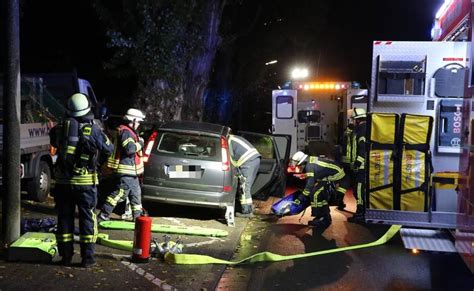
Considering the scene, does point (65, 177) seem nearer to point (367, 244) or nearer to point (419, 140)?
point (367, 244)

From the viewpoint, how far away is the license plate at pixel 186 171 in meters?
8.66

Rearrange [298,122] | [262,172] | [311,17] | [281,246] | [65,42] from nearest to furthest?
[281,246], [262,172], [298,122], [65,42], [311,17]

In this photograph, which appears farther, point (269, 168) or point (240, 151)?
point (269, 168)

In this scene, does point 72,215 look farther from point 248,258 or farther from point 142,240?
point 248,258

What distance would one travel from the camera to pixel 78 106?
19.8 ft

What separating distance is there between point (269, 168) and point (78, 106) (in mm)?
5090

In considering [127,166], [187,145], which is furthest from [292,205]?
[127,166]

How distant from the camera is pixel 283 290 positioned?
19.1 ft

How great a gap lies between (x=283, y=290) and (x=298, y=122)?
1193 centimetres

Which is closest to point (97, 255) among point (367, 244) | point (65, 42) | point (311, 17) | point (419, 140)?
point (367, 244)

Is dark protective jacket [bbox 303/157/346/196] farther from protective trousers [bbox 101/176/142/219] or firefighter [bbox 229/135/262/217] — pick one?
protective trousers [bbox 101/176/142/219]

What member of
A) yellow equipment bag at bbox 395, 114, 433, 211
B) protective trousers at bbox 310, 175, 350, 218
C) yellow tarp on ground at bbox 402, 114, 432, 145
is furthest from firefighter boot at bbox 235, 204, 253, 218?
yellow tarp on ground at bbox 402, 114, 432, 145

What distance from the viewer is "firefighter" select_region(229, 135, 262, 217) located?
9461 mm

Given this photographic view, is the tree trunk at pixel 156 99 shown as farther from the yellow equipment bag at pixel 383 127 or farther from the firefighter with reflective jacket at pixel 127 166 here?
the yellow equipment bag at pixel 383 127
